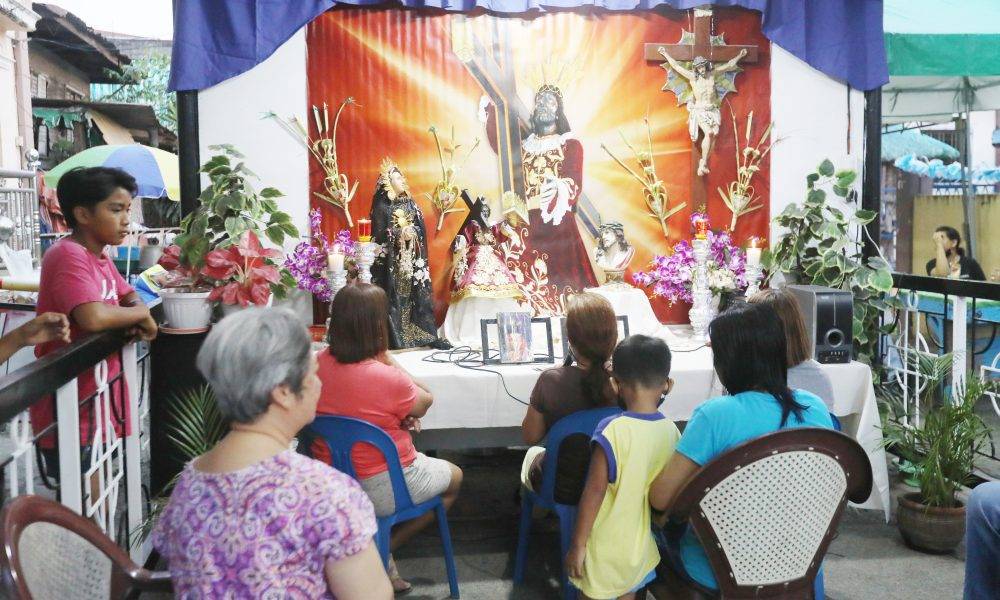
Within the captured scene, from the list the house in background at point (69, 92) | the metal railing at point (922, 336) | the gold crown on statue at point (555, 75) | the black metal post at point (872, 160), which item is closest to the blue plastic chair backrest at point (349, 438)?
the gold crown on statue at point (555, 75)

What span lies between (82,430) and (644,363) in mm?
1862

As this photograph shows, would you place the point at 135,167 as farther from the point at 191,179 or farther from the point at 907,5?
the point at 907,5

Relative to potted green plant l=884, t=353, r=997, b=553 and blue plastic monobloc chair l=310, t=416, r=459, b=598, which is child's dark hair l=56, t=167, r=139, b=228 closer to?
blue plastic monobloc chair l=310, t=416, r=459, b=598

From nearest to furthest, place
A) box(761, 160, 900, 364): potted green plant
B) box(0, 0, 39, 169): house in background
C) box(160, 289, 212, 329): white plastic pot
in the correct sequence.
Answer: box(160, 289, 212, 329): white plastic pot < box(761, 160, 900, 364): potted green plant < box(0, 0, 39, 169): house in background

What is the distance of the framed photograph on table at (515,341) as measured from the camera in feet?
13.7

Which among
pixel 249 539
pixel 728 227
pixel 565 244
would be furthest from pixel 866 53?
pixel 249 539

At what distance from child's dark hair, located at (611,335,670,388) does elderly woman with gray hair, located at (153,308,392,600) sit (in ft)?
3.64

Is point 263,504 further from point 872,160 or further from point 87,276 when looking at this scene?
point 872,160

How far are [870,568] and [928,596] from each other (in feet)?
0.99

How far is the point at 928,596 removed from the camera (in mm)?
3400

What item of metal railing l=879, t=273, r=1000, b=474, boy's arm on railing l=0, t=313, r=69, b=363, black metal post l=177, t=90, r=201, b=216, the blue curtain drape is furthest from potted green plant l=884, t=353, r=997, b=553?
black metal post l=177, t=90, r=201, b=216

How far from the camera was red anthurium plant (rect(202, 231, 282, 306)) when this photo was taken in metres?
3.76

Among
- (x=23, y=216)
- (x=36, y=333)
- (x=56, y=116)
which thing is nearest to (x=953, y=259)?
(x=36, y=333)

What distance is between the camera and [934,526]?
12.4 feet
